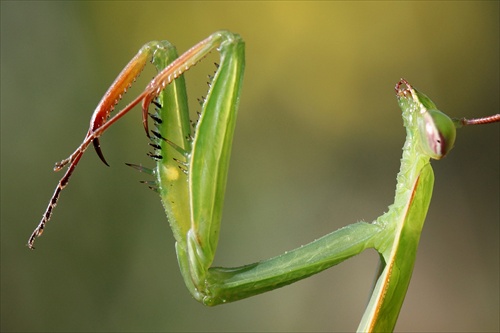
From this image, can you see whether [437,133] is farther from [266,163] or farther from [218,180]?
[266,163]

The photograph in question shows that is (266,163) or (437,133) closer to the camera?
(437,133)

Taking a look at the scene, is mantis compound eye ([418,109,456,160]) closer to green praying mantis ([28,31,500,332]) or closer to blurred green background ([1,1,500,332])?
green praying mantis ([28,31,500,332])

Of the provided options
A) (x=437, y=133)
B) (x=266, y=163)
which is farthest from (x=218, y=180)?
(x=266, y=163)

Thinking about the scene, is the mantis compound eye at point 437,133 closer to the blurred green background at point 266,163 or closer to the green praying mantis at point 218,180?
the green praying mantis at point 218,180

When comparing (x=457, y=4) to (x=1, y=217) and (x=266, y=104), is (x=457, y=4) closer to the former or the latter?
(x=266, y=104)

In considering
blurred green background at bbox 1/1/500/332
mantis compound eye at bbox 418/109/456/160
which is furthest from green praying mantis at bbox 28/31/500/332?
blurred green background at bbox 1/1/500/332

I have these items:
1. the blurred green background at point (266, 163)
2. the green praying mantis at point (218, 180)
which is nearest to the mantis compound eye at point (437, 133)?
the green praying mantis at point (218, 180)
